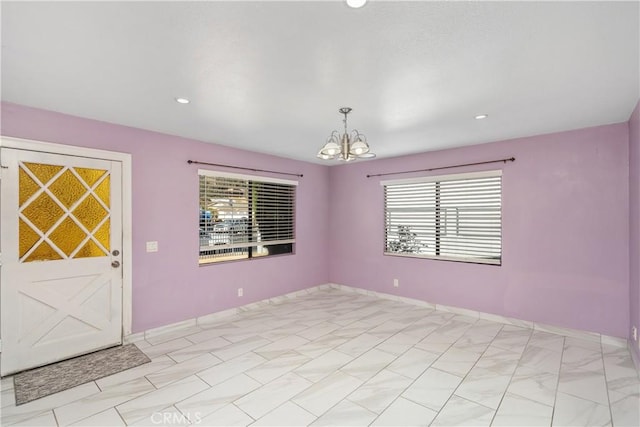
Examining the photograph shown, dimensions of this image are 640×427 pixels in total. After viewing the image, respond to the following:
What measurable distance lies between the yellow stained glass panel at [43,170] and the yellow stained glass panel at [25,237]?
1.45ft

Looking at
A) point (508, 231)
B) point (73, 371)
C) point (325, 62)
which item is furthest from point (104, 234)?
point (508, 231)

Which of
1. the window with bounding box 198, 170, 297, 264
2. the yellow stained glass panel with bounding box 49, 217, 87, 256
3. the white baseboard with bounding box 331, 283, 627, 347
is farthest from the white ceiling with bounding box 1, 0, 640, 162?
the white baseboard with bounding box 331, 283, 627, 347

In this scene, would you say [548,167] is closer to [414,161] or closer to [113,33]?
[414,161]

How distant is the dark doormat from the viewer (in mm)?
2537

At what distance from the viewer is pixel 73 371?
2.84m

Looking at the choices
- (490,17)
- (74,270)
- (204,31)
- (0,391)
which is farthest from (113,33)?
(0,391)

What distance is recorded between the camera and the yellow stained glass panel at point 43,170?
293 centimetres

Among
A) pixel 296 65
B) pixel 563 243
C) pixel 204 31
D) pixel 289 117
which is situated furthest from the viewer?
pixel 563 243

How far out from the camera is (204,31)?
5.57ft

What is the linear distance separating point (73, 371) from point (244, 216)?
2601mm

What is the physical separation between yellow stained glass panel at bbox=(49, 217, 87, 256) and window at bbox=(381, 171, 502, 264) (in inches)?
168

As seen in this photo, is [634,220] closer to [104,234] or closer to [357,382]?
[357,382]

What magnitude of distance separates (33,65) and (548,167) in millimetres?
5086

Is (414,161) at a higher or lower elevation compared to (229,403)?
higher
